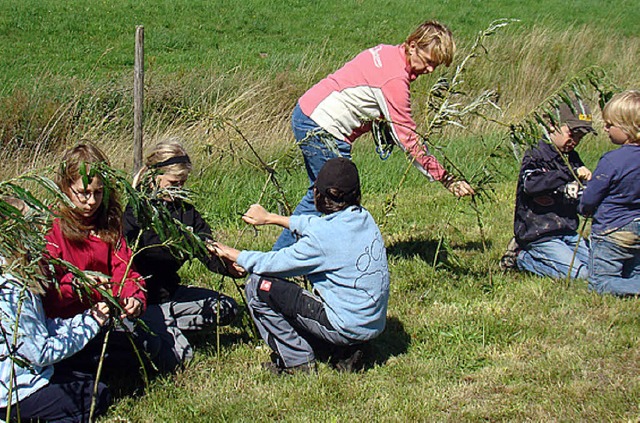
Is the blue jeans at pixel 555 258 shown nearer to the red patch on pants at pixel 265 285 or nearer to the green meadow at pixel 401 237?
the green meadow at pixel 401 237

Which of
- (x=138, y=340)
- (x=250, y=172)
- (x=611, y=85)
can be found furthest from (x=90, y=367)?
(x=250, y=172)

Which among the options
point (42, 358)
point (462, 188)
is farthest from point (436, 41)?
point (42, 358)

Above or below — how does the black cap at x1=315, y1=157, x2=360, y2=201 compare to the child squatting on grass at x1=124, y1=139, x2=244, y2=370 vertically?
A: above

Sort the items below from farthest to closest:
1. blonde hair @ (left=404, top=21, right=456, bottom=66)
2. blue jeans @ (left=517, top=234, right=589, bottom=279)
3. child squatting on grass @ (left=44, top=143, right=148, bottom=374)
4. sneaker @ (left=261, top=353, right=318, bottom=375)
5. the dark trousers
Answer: blue jeans @ (left=517, top=234, right=589, bottom=279) < blonde hair @ (left=404, top=21, right=456, bottom=66) < sneaker @ (left=261, top=353, right=318, bottom=375) < child squatting on grass @ (left=44, top=143, right=148, bottom=374) < the dark trousers

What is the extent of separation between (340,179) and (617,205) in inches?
88.8

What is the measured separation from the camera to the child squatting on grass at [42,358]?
3262 millimetres

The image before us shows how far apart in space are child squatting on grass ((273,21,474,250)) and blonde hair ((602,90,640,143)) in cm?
104

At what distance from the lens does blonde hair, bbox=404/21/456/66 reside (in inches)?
192

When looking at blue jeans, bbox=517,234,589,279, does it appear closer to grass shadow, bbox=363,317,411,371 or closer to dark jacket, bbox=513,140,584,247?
→ dark jacket, bbox=513,140,584,247

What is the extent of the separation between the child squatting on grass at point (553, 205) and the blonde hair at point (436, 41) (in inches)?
36.5

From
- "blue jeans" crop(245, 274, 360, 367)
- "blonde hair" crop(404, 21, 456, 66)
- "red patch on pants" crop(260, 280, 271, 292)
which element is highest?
"blonde hair" crop(404, 21, 456, 66)

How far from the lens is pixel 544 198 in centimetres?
561

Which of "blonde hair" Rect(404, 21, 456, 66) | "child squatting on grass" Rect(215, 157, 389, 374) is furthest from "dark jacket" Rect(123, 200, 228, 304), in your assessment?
"blonde hair" Rect(404, 21, 456, 66)

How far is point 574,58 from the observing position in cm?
1321
